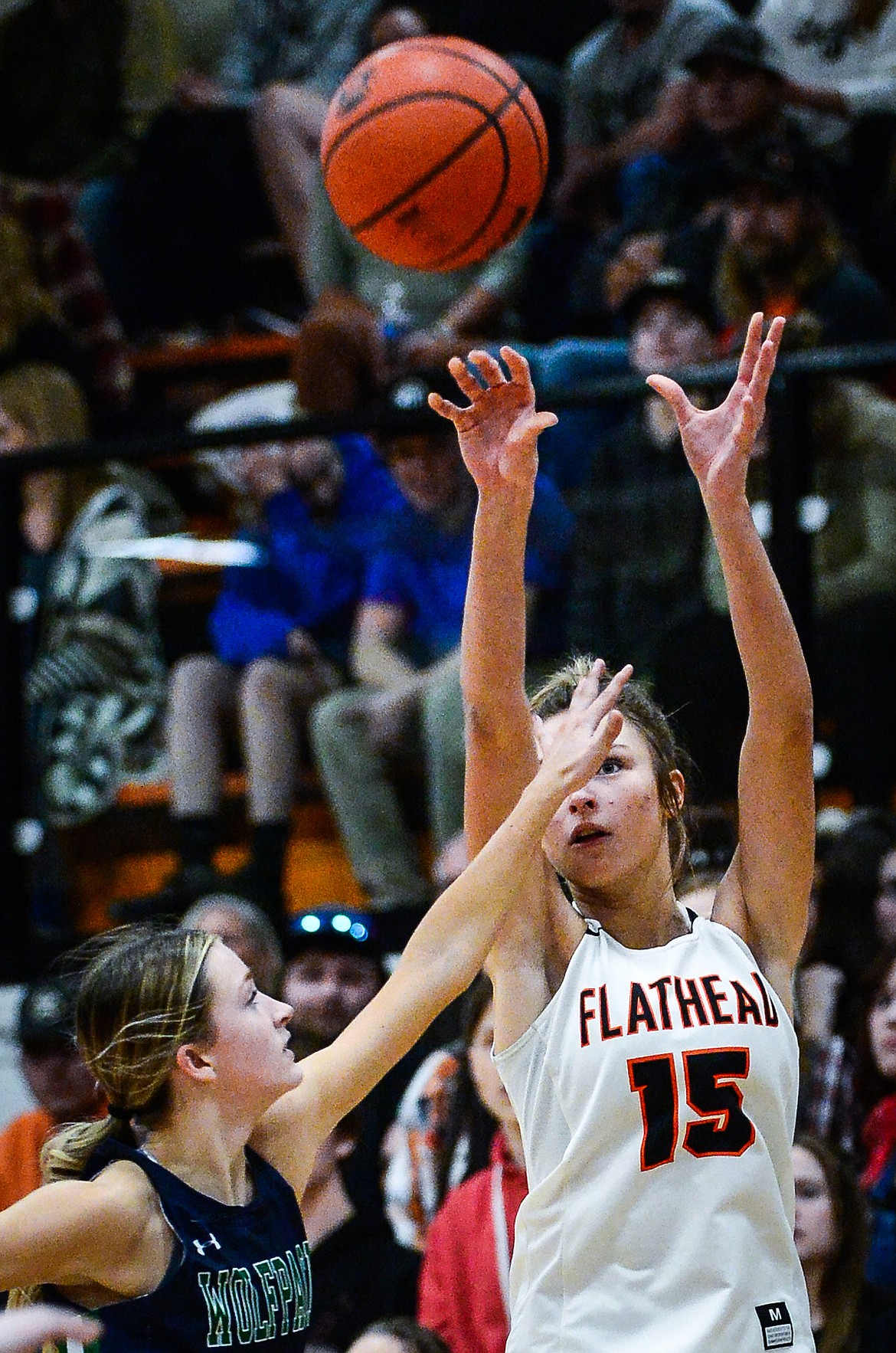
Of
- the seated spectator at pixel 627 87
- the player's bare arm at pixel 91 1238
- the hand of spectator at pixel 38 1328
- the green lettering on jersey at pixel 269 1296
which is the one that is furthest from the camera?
the seated spectator at pixel 627 87

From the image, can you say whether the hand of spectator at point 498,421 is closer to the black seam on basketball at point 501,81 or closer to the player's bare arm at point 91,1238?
the player's bare arm at point 91,1238

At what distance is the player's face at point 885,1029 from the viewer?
13.4 feet

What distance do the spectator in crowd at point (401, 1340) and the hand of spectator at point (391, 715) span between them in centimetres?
163

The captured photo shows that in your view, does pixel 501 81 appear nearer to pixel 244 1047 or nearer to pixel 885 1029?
pixel 885 1029

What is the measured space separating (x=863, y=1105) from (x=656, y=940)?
185cm

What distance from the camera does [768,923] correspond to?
2562 millimetres

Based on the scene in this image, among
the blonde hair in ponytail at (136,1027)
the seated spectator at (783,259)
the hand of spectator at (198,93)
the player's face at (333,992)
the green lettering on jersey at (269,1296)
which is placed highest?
the hand of spectator at (198,93)

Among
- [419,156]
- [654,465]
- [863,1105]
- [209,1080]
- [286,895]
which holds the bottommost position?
[863,1105]

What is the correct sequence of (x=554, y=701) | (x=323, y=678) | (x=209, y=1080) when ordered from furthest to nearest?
(x=323, y=678)
(x=554, y=701)
(x=209, y=1080)

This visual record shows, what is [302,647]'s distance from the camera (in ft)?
16.7

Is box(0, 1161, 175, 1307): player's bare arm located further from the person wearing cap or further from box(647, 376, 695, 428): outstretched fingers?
the person wearing cap

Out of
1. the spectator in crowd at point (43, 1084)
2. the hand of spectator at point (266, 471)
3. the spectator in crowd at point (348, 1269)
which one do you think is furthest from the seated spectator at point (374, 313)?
the spectator in crowd at point (348, 1269)

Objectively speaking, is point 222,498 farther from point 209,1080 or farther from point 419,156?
point 209,1080

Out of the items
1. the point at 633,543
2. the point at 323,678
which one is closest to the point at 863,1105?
the point at 633,543
